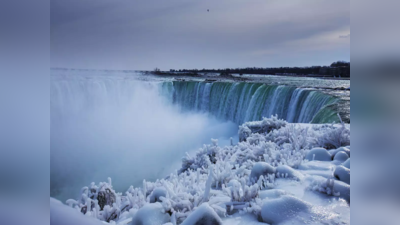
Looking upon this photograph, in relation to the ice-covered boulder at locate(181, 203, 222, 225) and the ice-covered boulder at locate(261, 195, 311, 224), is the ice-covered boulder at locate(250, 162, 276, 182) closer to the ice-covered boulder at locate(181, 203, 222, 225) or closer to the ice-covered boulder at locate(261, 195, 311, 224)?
the ice-covered boulder at locate(261, 195, 311, 224)

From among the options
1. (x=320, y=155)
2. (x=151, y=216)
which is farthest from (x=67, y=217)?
(x=320, y=155)

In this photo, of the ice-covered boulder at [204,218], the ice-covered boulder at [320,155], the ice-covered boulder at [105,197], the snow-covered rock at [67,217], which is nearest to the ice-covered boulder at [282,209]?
the ice-covered boulder at [204,218]

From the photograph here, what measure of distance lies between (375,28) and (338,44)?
145cm

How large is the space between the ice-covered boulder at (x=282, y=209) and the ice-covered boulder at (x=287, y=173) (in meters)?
0.25

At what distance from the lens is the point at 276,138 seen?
202 cm

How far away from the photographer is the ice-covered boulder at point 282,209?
117 centimetres

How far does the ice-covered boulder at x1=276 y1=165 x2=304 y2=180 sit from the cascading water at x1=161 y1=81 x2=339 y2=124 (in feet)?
3.42

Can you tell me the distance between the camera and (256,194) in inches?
50.9

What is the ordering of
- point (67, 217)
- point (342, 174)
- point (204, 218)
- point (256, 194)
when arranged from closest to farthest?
1. point (67, 217)
2. point (204, 218)
3. point (256, 194)
4. point (342, 174)

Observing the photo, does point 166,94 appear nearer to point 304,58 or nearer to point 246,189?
point 304,58

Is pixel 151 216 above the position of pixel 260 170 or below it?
below

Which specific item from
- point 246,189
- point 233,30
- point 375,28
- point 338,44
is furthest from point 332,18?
point 246,189

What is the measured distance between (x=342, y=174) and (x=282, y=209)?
416 millimetres

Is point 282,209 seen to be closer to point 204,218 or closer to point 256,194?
point 256,194
